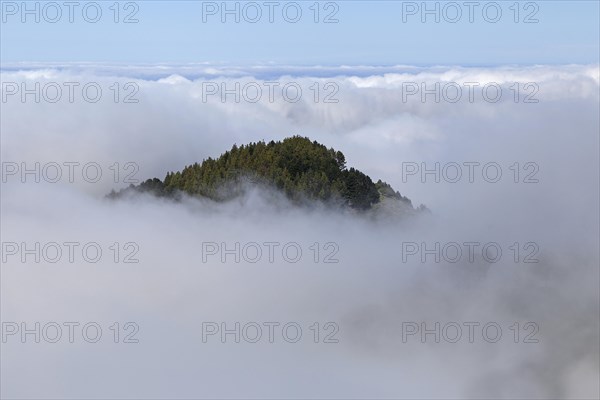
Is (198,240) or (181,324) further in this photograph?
(198,240)

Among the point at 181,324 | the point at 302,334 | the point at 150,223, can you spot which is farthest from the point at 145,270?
the point at 302,334

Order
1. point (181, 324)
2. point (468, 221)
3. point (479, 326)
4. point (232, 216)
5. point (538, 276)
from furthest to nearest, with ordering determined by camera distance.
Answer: point (468, 221) < point (538, 276) < point (479, 326) < point (232, 216) < point (181, 324)

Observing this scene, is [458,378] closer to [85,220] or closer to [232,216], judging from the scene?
[232,216]

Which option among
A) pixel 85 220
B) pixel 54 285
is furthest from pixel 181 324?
pixel 85 220

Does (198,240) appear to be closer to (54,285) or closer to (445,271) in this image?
(54,285)

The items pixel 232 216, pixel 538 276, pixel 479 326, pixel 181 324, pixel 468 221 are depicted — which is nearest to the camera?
pixel 181 324

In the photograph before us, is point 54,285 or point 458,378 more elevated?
point 54,285

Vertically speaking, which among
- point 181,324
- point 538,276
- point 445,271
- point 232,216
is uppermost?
point 232,216
